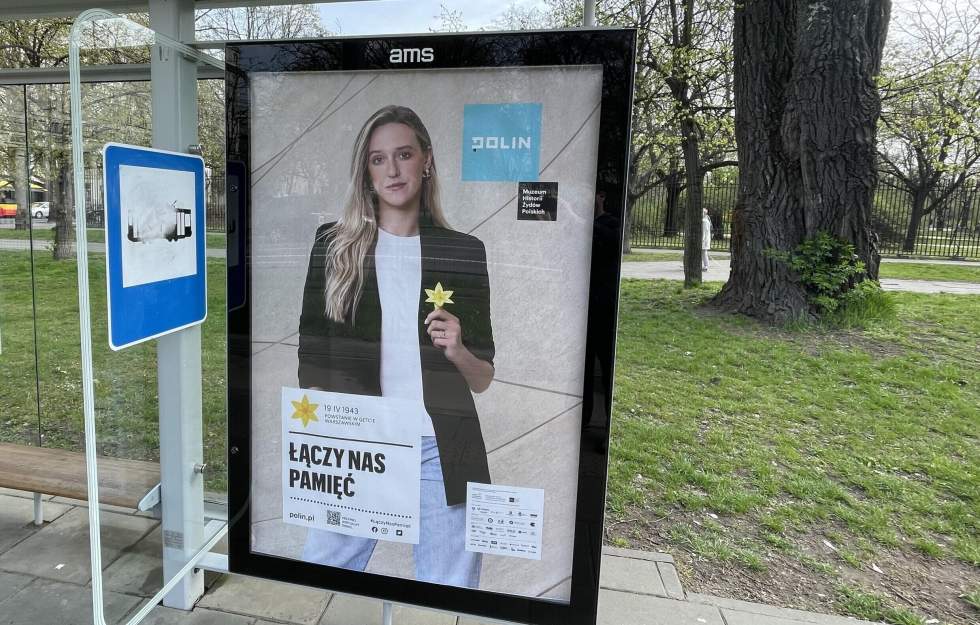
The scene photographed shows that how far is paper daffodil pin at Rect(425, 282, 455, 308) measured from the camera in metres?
2.09

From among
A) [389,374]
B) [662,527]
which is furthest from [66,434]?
[662,527]

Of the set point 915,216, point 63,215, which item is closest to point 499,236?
point 63,215

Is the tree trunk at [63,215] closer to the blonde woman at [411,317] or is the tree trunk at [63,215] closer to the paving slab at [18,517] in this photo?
the paving slab at [18,517]

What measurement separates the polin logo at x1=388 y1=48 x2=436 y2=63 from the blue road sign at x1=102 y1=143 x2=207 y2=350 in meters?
0.89

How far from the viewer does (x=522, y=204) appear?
6.53 feet

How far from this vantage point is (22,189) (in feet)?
11.2

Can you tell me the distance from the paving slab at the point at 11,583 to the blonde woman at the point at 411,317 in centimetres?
→ 184

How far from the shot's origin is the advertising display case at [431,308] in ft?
6.42

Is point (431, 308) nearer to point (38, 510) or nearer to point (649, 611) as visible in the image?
point (649, 611)

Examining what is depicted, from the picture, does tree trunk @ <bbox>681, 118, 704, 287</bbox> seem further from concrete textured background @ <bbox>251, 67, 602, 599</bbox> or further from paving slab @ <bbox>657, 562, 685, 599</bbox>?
concrete textured background @ <bbox>251, 67, 602, 599</bbox>

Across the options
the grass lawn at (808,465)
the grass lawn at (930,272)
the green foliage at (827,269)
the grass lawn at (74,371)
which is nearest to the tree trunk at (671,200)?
the grass lawn at (930,272)

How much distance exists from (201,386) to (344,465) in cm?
87

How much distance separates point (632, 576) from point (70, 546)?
2.87 m

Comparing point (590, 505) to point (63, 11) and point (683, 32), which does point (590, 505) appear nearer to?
point (63, 11)
